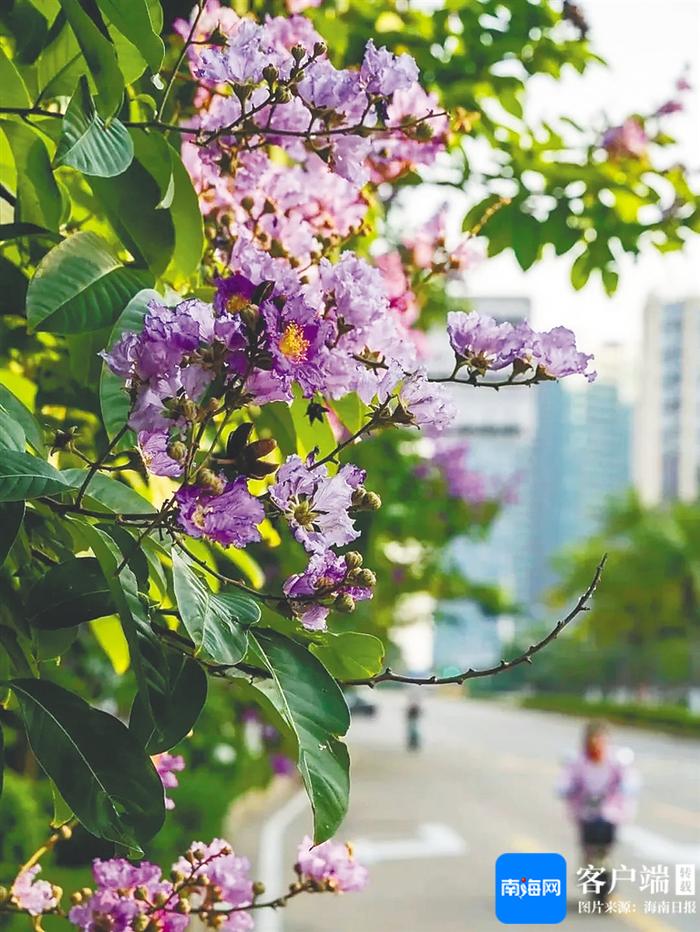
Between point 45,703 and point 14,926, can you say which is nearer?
point 45,703

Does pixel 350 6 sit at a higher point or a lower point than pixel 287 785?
higher

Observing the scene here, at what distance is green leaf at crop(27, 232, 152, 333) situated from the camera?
94cm

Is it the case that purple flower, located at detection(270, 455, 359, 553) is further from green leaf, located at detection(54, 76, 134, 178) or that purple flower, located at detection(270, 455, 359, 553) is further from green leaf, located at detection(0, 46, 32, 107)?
green leaf, located at detection(0, 46, 32, 107)

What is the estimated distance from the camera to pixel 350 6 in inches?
101

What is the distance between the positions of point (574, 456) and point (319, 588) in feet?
410

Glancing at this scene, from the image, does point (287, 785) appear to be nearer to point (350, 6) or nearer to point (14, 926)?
point (14, 926)

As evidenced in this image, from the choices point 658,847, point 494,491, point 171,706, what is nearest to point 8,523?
point 171,706

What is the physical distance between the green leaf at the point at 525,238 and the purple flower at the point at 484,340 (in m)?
1.23

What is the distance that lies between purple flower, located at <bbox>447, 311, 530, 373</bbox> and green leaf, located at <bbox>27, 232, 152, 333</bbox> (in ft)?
0.75

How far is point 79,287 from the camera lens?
97 centimetres

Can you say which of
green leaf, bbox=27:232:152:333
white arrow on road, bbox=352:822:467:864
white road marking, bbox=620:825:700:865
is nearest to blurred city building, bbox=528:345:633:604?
white road marking, bbox=620:825:700:865

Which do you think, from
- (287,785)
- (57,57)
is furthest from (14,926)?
Answer: (287,785)

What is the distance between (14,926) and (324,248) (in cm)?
307

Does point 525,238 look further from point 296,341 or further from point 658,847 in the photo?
point 658,847
